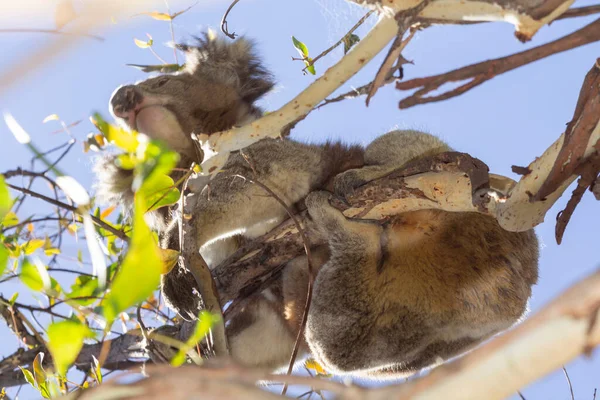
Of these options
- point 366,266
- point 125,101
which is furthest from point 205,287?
point 125,101

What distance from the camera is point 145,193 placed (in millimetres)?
1632

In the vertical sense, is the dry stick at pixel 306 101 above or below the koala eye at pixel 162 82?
above

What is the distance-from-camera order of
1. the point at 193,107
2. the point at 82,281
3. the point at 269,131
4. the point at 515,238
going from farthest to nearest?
the point at 193,107 < the point at 82,281 < the point at 515,238 < the point at 269,131

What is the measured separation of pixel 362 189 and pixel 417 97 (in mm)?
1231

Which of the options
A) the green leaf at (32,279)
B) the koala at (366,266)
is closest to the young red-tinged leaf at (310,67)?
the koala at (366,266)

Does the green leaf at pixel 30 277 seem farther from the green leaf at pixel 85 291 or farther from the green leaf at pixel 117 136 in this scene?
the green leaf at pixel 117 136

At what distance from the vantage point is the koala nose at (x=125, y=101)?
3.73 metres

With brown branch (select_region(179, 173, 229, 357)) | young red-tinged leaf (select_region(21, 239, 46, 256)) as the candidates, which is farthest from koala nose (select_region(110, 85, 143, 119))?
brown branch (select_region(179, 173, 229, 357))

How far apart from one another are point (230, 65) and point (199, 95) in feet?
1.52

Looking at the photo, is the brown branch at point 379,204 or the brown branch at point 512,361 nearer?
the brown branch at point 512,361

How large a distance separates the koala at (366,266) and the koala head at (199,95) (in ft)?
2.10

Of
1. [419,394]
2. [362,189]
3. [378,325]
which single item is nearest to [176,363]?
[419,394]

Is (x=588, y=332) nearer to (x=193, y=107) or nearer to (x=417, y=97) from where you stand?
(x=417, y=97)

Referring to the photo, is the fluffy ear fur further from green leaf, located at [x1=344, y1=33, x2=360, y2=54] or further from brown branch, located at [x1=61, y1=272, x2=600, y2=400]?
brown branch, located at [x1=61, y1=272, x2=600, y2=400]
